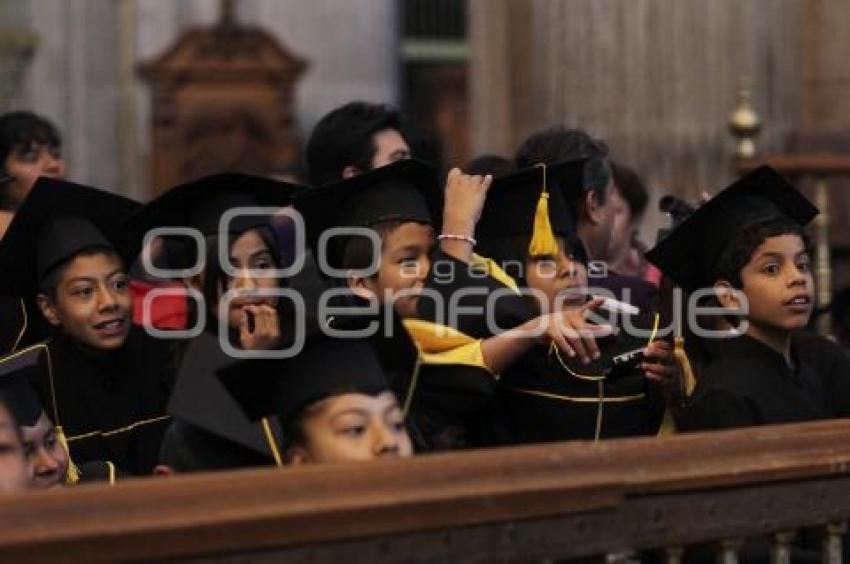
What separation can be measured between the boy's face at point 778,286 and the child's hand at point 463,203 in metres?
0.66

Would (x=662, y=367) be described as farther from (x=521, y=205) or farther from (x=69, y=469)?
(x=69, y=469)

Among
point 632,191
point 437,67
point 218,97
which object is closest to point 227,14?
point 218,97

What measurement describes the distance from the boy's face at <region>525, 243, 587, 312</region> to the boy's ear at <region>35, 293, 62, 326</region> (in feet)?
3.99

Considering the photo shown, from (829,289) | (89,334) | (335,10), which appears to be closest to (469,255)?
(89,334)

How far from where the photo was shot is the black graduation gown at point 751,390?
18.5ft

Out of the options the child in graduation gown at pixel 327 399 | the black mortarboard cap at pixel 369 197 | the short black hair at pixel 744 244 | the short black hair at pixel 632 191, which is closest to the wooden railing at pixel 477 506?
the child in graduation gown at pixel 327 399

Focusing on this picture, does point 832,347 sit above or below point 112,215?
below

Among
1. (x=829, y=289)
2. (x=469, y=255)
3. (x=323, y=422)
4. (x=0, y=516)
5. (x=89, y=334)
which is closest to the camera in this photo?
(x=0, y=516)

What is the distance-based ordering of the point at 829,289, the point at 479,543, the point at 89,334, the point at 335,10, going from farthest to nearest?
the point at 335,10
the point at 829,289
the point at 89,334
the point at 479,543

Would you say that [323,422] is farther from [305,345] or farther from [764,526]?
[764,526]

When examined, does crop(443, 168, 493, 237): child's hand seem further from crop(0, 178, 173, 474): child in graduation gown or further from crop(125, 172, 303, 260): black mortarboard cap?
crop(0, 178, 173, 474): child in graduation gown

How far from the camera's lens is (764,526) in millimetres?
4742

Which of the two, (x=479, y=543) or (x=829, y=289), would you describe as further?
(x=829, y=289)

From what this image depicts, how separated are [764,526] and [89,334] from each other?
213 centimetres
